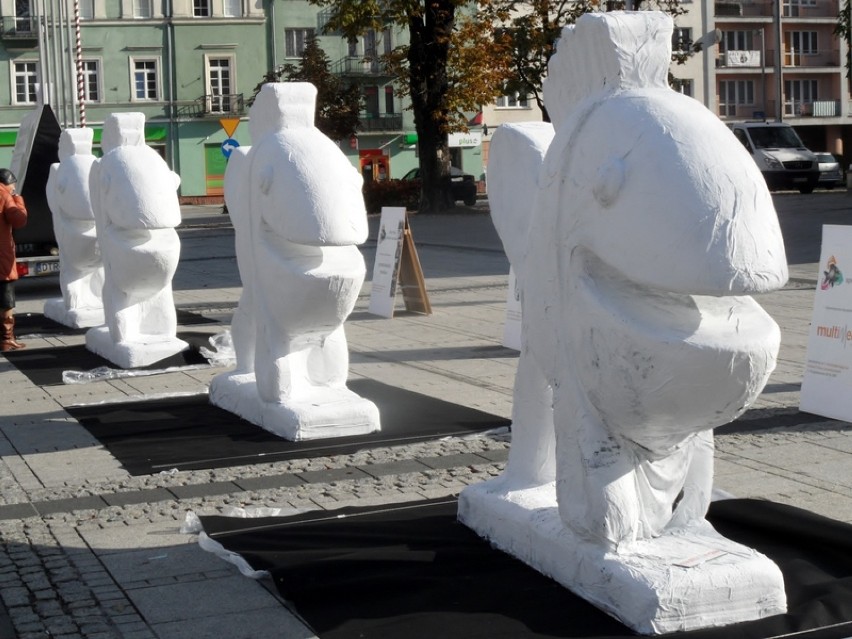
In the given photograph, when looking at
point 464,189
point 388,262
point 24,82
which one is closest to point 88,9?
point 24,82

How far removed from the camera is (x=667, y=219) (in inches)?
201

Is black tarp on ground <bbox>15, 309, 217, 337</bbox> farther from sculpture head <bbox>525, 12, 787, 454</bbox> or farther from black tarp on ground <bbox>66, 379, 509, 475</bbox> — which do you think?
sculpture head <bbox>525, 12, 787, 454</bbox>

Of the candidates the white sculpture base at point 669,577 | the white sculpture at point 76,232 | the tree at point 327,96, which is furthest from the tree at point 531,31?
the white sculpture base at point 669,577

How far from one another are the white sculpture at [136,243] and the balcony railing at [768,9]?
2286 inches

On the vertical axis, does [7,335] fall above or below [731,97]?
below

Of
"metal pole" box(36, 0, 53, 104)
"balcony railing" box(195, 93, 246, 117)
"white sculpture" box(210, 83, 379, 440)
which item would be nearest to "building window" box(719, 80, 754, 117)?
"balcony railing" box(195, 93, 246, 117)

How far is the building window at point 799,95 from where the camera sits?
69562mm

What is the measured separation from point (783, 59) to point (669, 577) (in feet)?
226

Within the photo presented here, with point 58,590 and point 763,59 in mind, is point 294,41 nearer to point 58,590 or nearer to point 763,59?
point 763,59

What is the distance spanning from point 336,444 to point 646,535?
147 inches

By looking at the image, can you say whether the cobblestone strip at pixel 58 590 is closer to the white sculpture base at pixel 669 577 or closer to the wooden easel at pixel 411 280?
the white sculpture base at pixel 669 577

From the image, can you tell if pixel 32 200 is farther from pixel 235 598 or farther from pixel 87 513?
pixel 235 598

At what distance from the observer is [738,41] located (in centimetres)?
6981

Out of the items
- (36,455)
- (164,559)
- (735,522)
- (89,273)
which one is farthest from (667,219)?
(89,273)
